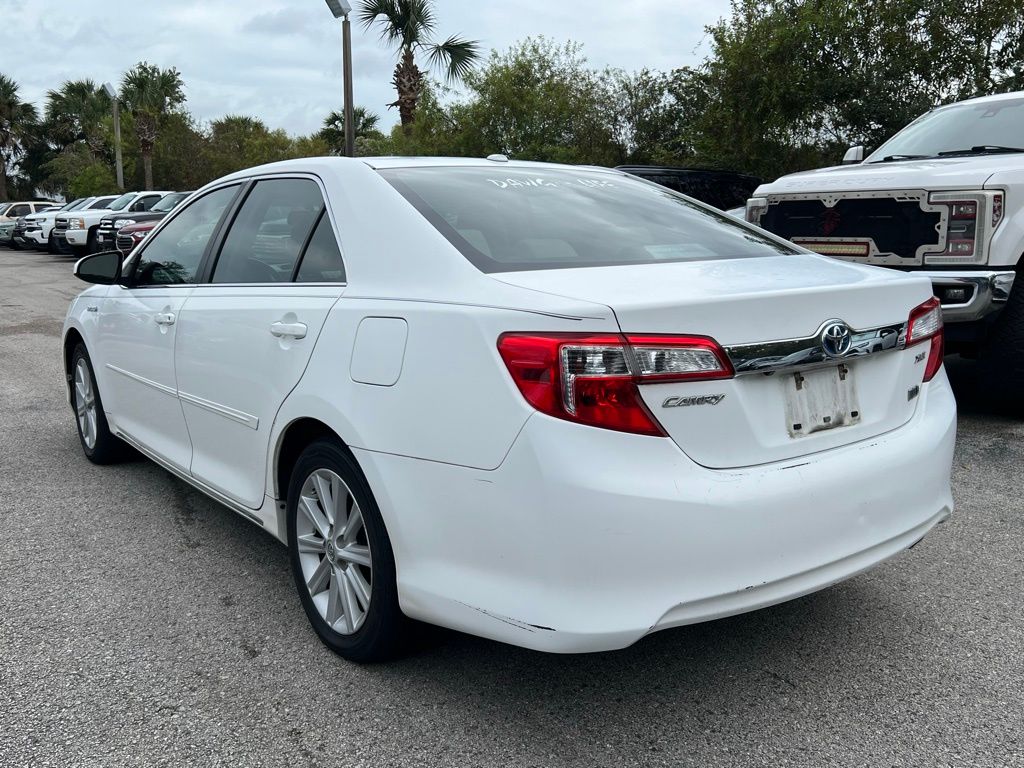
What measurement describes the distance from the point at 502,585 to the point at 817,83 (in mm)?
13349

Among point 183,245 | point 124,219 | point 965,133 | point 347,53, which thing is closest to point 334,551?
point 183,245

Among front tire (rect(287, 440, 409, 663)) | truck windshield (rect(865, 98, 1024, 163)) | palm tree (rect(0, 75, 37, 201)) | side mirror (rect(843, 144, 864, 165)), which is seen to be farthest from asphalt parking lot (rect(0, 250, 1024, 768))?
palm tree (rect(0, 75, 37, 201))

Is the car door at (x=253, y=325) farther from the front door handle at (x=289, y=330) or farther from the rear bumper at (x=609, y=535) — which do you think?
the rear bumper at (x=609, y=535)

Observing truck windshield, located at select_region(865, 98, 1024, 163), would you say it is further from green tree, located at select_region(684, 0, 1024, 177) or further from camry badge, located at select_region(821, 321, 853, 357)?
green tree, located at select_region(684, 0, 1024, 177)

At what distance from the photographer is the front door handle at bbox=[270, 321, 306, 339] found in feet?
10.0

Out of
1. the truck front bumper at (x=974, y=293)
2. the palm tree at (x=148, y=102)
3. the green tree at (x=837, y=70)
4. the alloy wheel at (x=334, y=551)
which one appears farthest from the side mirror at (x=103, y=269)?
the palm tree at (x=148, y=102)

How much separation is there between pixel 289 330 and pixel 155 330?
1357 mm

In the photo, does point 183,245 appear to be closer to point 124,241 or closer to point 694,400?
point 694,400

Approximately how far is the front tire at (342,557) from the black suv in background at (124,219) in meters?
18.4

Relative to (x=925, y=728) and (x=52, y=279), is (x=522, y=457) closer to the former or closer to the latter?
(x=925, y=728)

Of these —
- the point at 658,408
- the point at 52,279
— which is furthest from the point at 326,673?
the point at 52,279

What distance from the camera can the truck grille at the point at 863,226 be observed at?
571 cm

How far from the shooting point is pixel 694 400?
7.66 ft

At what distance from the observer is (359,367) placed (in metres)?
2.75
